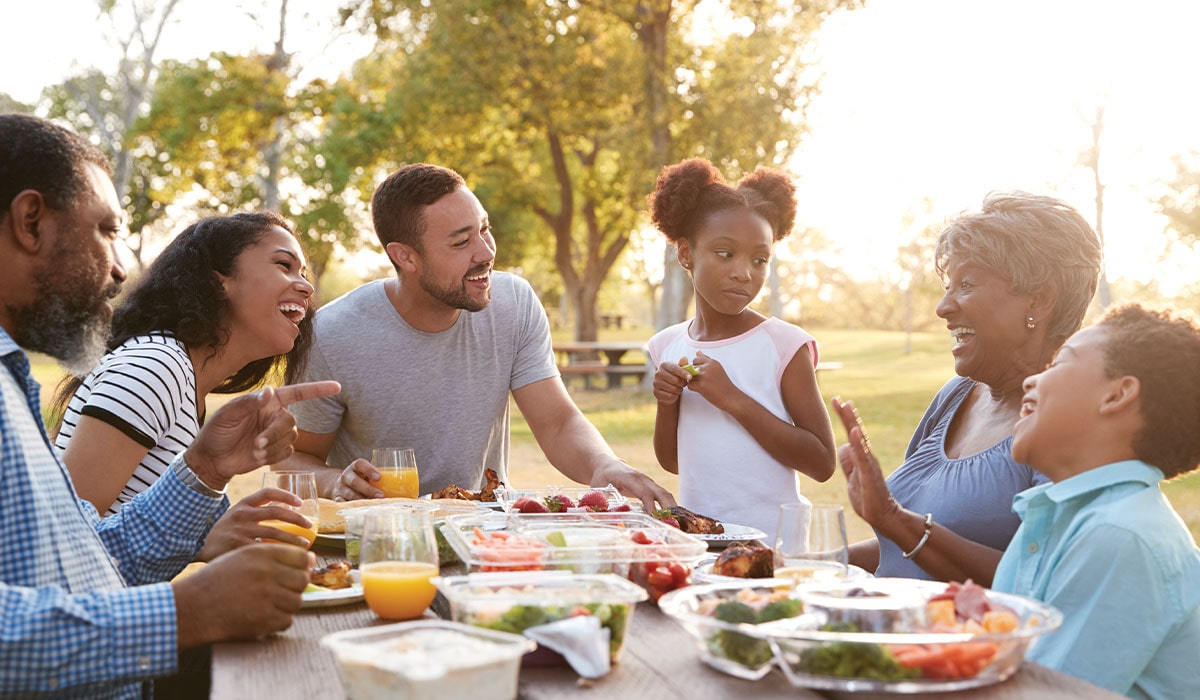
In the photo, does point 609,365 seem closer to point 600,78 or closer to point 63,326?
point 600,78

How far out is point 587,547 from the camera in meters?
2.40

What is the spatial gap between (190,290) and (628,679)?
8.28 ft

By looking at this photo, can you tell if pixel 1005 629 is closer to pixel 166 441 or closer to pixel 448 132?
pixel 166 441

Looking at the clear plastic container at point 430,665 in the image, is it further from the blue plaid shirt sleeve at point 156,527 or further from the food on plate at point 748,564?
the blue plaid shirt sleeve at point 156,527

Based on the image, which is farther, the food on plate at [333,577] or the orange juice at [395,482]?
the orange juice at [395,482]

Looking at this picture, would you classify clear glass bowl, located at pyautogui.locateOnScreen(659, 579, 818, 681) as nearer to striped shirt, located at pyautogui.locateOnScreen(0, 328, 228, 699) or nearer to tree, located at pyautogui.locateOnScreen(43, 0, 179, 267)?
striped shirt, located at pyautogui.locateOnScreen(0, 328, 228, 699)

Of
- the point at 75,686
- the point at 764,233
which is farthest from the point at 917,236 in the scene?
the point at 75,686

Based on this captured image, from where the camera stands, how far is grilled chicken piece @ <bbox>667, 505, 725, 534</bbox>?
300 cm

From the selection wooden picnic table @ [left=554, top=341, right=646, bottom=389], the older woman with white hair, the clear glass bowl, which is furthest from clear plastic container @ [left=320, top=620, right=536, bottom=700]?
wooden picnic table @ [left=554, top=341, right=646, bottom=389]

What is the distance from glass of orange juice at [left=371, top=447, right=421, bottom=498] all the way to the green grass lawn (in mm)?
6118

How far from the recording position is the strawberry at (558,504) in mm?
3082

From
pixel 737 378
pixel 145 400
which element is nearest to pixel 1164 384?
pixel 737 378

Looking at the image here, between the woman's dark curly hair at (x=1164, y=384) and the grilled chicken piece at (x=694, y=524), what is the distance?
1129 mm

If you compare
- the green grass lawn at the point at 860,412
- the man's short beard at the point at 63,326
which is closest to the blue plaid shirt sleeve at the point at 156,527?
the man's short beard at the point at 63,326
